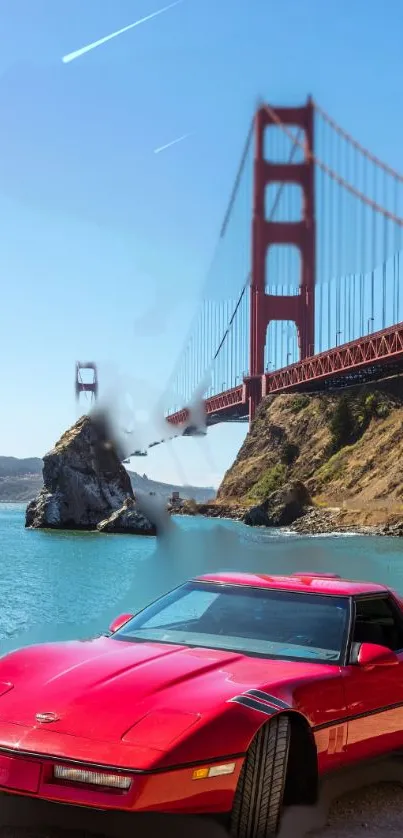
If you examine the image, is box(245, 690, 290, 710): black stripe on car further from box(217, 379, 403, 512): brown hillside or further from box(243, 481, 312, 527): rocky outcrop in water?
box(243, 481, 312, 527): rocky outcrop in water

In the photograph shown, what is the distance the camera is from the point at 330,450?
87.6 m

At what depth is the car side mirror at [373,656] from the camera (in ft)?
15.2

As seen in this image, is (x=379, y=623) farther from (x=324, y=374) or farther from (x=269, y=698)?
(x=324, y=374)

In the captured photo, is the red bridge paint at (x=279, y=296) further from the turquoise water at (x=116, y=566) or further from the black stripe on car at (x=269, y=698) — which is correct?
the black stripe on car at (x=269, y=698)

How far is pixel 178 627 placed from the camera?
502 centimetres

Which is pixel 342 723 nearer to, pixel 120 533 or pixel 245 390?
pixel 120 533

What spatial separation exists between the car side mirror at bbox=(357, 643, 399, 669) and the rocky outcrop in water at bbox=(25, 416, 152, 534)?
57.6m

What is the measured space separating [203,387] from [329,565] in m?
72.0

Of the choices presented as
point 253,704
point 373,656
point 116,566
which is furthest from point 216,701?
point 116,566

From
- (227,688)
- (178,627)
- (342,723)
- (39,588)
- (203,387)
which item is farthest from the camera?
Answer: (203,387)

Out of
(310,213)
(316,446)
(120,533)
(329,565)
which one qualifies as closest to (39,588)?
(329,565)

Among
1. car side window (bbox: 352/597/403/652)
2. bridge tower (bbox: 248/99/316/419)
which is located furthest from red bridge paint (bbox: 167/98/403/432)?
car side window (bbox: 352/597/403/652)

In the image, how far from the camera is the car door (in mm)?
4617

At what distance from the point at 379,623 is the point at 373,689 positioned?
0.57 meters
